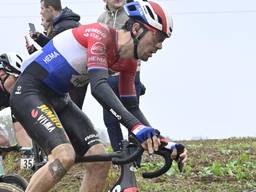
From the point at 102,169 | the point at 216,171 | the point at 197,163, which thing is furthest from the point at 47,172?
the point at 197,163

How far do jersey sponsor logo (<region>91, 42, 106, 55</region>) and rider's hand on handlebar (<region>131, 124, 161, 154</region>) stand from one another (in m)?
0.96

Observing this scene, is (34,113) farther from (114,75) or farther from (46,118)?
(114,75)

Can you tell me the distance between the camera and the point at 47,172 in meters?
5.62

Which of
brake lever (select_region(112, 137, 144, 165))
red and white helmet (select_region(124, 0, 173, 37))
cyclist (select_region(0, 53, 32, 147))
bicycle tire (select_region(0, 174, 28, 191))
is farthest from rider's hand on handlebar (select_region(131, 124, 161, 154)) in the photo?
cyclist (select_region(0, 53, 32, 147))

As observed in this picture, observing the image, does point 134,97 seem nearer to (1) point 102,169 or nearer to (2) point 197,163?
(1) point 102,169

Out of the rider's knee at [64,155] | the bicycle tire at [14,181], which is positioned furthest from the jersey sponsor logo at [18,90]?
the bicycle tire at [14,181]

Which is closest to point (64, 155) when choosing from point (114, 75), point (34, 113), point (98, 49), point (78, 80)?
point (34, 113)

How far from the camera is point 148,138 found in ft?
16.3

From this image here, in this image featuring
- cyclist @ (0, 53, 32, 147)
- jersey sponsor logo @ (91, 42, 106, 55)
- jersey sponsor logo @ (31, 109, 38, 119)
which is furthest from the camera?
cyclist @ (0, 53, 32, 147)

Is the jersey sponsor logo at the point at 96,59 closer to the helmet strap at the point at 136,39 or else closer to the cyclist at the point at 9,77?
the helmet strap at the point at 136,39

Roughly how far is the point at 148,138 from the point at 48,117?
1.17 meters

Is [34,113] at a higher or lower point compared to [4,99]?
higher

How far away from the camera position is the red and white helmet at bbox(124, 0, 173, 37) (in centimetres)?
571

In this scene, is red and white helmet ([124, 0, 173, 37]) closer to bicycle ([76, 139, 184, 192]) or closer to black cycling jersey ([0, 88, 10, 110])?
bicycle ([76, 139, 184, 192])
